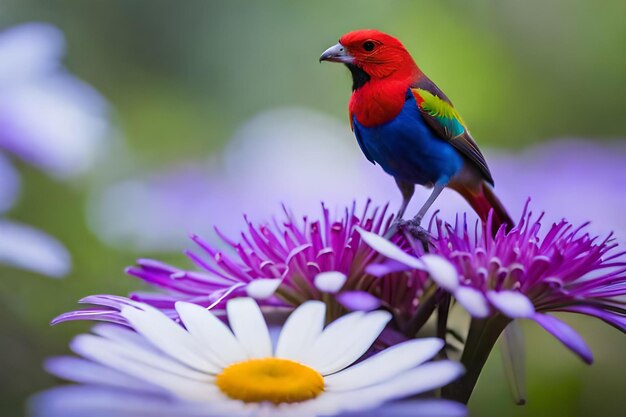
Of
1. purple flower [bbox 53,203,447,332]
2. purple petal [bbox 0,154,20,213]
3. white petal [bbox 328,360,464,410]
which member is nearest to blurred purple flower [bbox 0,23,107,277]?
purple petal [bbox 0,154,20,213]

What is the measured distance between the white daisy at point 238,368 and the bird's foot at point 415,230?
0.04 m

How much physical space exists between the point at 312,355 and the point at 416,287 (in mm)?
54

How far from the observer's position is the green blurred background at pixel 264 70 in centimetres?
61

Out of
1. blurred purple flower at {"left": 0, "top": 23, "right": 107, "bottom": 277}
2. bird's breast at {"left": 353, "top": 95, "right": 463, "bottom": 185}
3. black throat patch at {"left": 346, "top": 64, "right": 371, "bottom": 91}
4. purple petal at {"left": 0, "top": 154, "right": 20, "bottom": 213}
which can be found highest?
blurred purple flower at {"left": 0, "top": 23, "right": 107, "bottom": 277}

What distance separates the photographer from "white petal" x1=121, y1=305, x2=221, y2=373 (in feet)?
0.73

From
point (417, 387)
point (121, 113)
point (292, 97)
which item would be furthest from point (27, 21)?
point (417, 387)

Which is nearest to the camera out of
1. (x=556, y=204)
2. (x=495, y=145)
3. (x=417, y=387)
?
(x=417, y=387)

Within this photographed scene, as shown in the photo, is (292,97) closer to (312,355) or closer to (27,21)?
(27,21)

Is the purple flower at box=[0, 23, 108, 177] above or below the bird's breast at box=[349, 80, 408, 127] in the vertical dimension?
above

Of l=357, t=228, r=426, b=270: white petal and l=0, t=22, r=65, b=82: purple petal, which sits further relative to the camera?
l=0, t=22, r=65, b=82: purple petal

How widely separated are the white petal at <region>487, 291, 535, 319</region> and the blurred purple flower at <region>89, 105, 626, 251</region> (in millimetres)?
240

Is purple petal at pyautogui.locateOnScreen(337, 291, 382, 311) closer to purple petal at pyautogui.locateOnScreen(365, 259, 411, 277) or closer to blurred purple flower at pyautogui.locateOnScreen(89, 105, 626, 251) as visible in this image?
purple petal at pyautogui.locateOnScreen(365, 259, 411, 277)

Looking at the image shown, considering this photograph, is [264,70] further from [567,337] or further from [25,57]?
[567,337]

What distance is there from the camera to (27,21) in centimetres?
71
